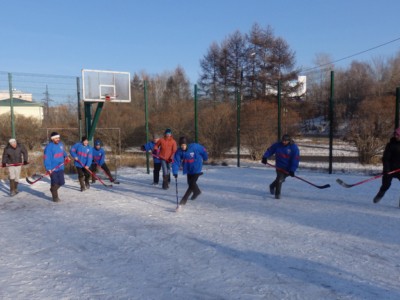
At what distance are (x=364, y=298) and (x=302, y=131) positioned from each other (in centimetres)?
1433

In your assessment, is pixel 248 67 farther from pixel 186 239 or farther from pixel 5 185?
pixel 186 239

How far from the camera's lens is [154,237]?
532cm

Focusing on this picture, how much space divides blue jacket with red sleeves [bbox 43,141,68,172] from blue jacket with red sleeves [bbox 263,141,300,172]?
15.6 feet

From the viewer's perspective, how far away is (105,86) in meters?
13.1

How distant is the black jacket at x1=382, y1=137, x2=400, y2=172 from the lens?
700 centimetres

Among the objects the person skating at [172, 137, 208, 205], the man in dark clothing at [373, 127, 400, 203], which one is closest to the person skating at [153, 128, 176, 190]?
the person skating at [172, 137, 208, 205]

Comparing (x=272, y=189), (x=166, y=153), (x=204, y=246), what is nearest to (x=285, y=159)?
(x=272, y=189)

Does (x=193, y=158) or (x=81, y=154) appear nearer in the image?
(x=193, y=158)

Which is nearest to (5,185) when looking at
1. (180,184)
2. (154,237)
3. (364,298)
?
(180,184)

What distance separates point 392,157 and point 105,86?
9.74 metres

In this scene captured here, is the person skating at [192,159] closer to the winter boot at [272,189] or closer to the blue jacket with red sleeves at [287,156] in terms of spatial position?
the blue jacket with red sleeves at [287,156]

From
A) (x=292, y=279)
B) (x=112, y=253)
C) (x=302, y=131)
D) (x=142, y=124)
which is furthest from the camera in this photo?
(x=142, y=124)

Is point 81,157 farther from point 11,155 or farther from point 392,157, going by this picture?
point 392,157

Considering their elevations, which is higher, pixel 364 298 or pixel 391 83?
pixel 391 83
